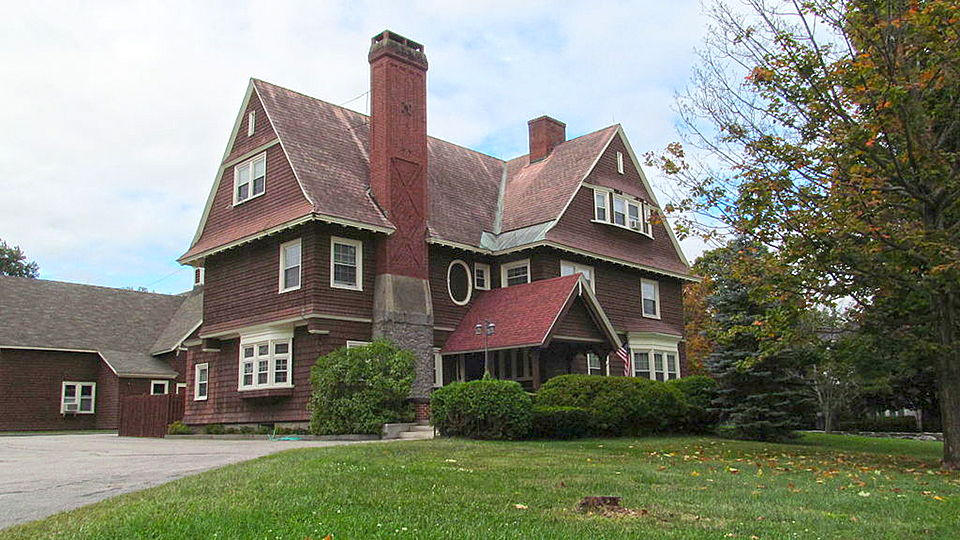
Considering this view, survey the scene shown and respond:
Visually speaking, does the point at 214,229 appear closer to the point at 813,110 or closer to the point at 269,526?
the point at 813,110

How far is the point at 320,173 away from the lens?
24125 millimetres

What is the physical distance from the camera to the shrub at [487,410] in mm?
17406

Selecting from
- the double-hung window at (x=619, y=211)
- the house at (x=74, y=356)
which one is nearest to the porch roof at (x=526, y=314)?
the double-hung window at (x=619, y=211)

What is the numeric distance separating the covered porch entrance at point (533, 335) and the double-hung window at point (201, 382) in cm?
822

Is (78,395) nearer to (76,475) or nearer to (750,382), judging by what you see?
(76,475)

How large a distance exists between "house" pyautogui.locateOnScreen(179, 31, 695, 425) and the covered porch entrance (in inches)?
2.3

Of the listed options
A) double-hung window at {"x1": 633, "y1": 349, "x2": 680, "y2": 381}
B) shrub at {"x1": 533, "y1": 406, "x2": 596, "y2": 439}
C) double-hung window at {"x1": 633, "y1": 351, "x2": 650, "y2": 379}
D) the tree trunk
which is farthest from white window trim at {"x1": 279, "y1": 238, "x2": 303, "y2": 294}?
the tree trunk

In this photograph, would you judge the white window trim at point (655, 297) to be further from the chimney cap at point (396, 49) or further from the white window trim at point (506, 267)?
the chimney cap at point (396, 49)

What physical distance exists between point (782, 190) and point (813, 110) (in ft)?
4.79

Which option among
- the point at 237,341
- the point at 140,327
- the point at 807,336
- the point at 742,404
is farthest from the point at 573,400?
the point at 140,327

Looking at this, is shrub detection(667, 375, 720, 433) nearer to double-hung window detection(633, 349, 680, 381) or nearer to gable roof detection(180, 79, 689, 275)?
double-hung window detection(633, 349, 680, 381)

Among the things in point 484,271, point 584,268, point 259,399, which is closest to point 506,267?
point 484,271

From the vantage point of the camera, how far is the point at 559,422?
1792cm

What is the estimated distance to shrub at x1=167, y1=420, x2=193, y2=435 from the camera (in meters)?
26.4
